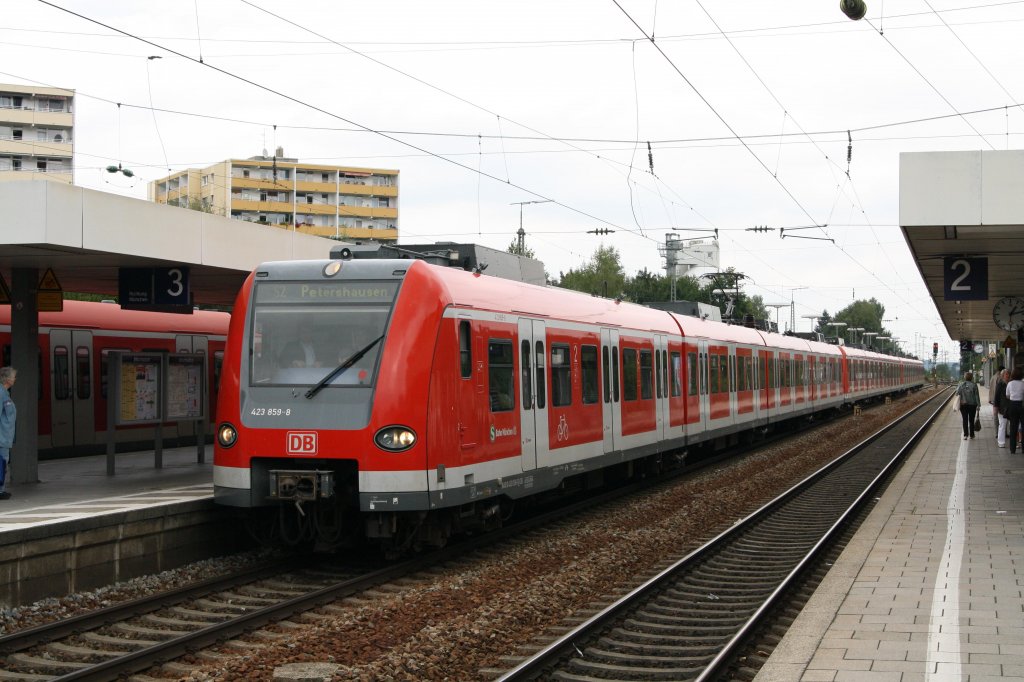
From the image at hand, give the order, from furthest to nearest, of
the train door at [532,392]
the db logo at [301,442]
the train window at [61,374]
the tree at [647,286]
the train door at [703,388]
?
the tree at [647,286], the train door at [703,388], the train window at [61,374], the train door at [532,392], the db logo at [301,442]

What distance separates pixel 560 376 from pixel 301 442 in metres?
4.45

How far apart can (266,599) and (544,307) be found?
18.3ft

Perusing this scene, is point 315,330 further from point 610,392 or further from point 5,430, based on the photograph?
point 610,392

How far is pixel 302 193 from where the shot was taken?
9975cm

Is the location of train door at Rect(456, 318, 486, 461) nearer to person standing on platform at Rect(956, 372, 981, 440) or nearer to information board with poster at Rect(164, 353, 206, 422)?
information board with poster at Rect(164, 353, 206, 422)

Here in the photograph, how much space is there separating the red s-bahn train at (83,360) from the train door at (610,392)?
7.02 m

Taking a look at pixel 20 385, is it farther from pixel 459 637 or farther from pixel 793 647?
pixel 793 647

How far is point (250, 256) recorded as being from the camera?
52.6ft

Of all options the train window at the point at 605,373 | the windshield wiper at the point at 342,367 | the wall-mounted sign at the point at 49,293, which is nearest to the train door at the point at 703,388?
the train window at the point at 605,373

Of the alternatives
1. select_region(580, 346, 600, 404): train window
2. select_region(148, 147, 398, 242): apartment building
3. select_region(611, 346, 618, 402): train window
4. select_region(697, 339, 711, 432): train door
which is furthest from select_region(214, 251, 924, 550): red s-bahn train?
select_region(148, 147, 398, 242): apartment building

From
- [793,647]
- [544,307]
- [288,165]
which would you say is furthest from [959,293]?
[288,165]

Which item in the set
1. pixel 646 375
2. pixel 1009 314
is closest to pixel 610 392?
pixel 646 375

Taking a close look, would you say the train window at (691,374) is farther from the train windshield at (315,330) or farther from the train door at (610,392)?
the train windshield at (315,330)

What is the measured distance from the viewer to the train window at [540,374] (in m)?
13.6
